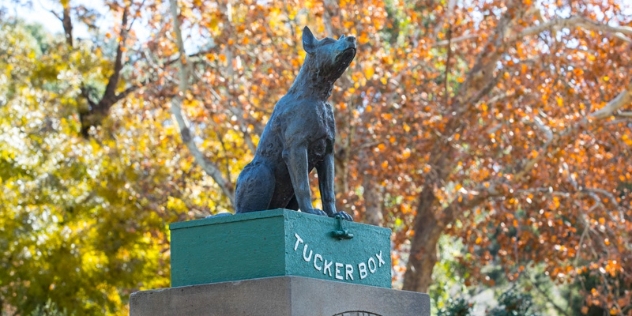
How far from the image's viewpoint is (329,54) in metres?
7.14

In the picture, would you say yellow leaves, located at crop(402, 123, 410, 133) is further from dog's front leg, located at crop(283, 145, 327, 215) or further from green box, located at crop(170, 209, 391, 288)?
dog's front leg, located at crop(283, 145, 327, 215)

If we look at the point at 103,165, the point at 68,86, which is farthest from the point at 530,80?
the point at 68,86

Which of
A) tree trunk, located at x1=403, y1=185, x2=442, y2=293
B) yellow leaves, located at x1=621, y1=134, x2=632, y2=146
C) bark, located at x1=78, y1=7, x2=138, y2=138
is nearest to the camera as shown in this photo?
yellow leaves, located at x1=621, y1=134, x2=632, y2=146

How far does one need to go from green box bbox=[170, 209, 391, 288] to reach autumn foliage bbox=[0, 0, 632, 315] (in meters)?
8.51

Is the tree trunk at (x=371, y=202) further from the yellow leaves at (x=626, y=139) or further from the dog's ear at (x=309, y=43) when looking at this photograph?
the dog's ear at (x=309, y=43)

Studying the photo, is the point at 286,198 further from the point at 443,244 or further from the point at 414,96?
the point at 443,244

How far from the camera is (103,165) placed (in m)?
21.7

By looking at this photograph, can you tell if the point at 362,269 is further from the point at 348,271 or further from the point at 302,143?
the point at 302,143

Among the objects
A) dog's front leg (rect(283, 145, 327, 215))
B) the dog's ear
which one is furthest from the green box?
the dog's ear

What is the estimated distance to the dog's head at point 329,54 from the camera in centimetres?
711

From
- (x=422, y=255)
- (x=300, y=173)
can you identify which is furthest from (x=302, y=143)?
(x=422, y=255)

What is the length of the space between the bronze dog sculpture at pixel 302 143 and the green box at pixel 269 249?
0.20 metres

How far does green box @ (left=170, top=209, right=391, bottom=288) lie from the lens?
260 inches

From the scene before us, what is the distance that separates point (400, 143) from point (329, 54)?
384 inches
